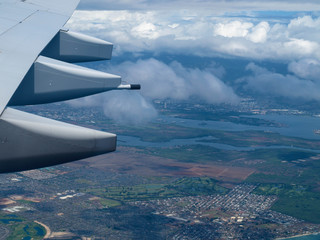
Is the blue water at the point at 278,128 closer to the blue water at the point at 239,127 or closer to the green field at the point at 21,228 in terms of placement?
the blue water at the point at 239,127

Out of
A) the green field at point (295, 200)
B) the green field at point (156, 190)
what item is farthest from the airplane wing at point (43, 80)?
the green field at point (295, 200)

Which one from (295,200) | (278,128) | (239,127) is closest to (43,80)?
(295,200)

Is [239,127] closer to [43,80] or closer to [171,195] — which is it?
[171,195]

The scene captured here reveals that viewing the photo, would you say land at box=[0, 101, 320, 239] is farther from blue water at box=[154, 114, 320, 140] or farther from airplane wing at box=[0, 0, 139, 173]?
airplane wing at box=[0, 0, 139, 173]

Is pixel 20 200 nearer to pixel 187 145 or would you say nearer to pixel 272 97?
pixel 187 145

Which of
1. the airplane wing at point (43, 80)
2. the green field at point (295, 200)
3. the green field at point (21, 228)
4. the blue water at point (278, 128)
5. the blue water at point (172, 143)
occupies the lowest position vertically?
the blue water at point (278, 128)

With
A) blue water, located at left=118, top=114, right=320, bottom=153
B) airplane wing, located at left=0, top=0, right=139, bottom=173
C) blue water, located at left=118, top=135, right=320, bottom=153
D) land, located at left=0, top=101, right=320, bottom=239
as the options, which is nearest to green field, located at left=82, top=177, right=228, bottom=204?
land, located at left=0, top=101, right=320, bottom=239
